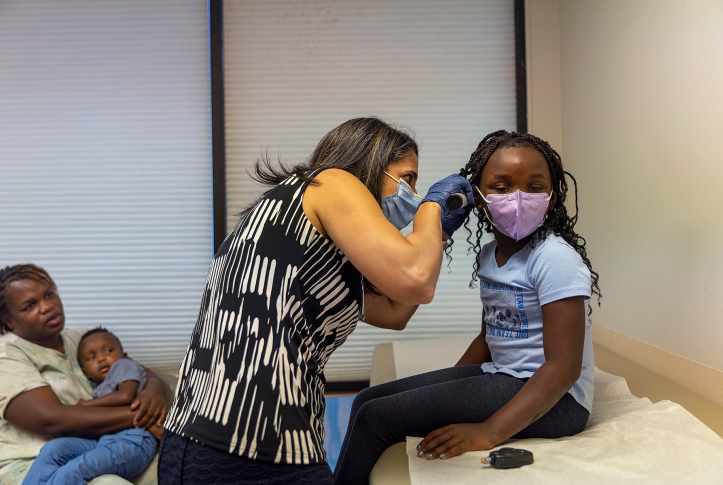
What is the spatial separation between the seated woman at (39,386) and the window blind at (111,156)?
622 millimetres

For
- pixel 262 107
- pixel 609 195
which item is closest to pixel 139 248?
pixel 262 107

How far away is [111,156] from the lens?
2943 millimetres

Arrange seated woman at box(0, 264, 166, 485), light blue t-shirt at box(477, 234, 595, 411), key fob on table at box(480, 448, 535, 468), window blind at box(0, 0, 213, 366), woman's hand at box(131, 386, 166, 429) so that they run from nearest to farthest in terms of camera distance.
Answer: key fob on table at box(480, 448, 535, 468), light blue t-shirt at box(477, 234, 595, 411), seated woman at box(0, 264, 166, 485), woman's hand at box(131, 386, 166, 429), window blind at box(0, 0, 213, 366)

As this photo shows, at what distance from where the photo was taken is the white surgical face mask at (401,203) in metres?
1.32

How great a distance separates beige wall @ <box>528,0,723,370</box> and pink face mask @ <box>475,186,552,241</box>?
609 millimetres

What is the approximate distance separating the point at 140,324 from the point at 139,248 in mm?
449

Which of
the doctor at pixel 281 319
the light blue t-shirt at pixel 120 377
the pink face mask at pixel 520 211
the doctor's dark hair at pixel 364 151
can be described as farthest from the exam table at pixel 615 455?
the light blue t-shirt at pixel 120 377

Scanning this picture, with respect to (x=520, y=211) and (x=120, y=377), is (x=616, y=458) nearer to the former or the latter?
(x=520, y=211)

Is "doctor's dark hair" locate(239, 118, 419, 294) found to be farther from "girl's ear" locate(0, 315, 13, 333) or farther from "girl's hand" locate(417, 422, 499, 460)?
"girl's ear" locate(0, 315, 13, 333)

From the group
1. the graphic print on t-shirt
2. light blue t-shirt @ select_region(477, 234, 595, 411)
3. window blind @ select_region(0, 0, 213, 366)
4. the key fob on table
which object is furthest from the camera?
window blind @ select_region(0, 0, 213, 366)

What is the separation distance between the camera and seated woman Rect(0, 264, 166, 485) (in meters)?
1.85

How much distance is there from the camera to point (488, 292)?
143 centimetres

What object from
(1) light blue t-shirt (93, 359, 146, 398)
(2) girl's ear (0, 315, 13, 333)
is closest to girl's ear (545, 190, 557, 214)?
(1) light blue t-shirt (93, 359, 146, 398)

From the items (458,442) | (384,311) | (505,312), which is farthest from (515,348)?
(384,311)
